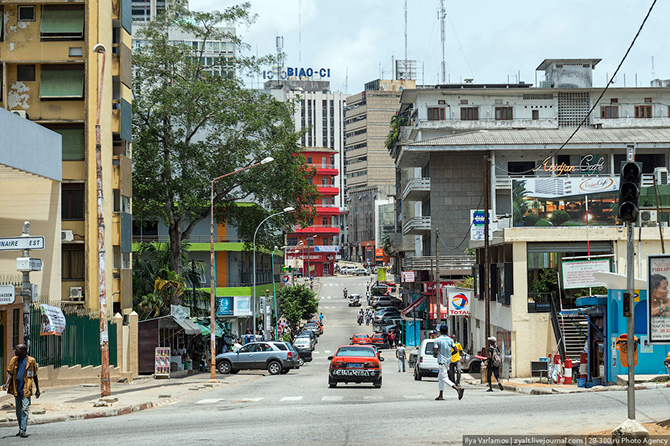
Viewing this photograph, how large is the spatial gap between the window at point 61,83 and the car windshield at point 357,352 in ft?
54.8

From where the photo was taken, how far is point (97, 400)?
76.4 ft

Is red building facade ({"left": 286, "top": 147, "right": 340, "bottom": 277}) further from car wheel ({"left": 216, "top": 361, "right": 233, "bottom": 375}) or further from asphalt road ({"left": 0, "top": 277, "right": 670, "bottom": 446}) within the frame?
asphalt road ({"left": 0, "top": 277, "right": 670, "bottom": 446})

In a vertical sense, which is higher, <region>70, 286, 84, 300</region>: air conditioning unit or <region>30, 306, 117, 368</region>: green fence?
<region>70, 286, 84, 300</region>: air conditioning unit

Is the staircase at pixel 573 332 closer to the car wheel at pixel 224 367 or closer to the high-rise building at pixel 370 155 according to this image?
the car wheel at pixel 224 367

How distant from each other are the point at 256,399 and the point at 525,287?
52.6 ft

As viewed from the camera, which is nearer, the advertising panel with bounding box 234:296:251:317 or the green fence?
the green fence

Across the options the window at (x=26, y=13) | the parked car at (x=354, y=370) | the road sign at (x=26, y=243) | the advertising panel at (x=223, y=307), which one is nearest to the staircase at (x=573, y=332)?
the parked car at (x=354, y=370)

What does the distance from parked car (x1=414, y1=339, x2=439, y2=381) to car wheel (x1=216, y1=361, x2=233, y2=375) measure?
10.7 m

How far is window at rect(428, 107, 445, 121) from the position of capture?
8081 cm

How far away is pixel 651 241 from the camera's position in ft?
115

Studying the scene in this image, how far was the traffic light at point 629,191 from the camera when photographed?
12414mm

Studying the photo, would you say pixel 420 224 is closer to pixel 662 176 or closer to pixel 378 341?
pixel 378 341

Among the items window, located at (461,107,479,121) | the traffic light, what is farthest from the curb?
window, located at (461,107,479,121)

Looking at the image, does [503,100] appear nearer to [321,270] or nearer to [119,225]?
[119,225]
